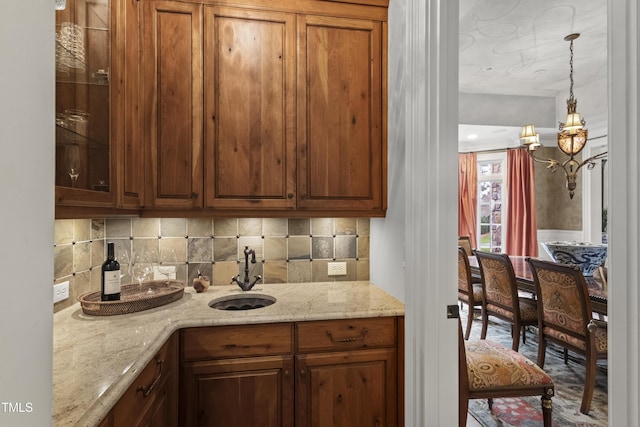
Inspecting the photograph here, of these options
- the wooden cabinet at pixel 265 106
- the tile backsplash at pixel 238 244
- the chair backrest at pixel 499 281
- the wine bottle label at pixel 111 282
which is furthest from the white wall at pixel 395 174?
the chair backrest at pixel 499 281

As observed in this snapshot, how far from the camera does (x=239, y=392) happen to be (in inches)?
60.3

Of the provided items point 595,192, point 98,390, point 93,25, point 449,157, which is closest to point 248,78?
point 93,25

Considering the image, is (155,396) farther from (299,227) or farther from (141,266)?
(299,227)

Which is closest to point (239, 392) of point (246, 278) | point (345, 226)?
point (246, 278)

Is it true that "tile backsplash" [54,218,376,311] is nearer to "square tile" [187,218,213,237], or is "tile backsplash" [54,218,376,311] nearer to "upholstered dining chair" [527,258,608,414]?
"square tile" [187,218,213,237]

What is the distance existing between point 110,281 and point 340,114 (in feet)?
4.91

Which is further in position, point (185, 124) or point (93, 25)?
point (185, 124)

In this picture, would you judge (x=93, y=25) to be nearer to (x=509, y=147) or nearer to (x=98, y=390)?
(x=98, y=390)

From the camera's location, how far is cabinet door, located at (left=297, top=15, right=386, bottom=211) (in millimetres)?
1894

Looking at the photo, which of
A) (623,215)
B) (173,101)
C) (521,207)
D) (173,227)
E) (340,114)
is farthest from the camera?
(521,207)

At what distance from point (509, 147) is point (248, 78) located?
5014 millimetres

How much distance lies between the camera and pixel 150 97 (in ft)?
5.72

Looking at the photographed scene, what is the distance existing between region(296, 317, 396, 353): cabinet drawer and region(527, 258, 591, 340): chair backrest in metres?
1.47

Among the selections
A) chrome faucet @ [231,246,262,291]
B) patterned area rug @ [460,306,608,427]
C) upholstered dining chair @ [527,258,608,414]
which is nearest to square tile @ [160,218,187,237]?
chrome faucet @ [231,246,262,291]
